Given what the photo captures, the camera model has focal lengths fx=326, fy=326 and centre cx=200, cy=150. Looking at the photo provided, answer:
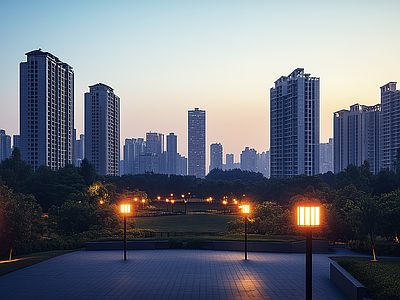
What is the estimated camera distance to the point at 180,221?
55.9 m

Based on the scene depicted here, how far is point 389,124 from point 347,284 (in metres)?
150

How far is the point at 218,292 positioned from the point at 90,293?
5.20m

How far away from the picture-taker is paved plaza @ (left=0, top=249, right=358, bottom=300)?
13.0 metres

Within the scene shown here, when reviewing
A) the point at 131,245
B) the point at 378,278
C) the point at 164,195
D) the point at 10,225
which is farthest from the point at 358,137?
the point at 378,278

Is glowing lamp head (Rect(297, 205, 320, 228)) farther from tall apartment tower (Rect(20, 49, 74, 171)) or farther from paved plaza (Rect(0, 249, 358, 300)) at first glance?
tall apartment tower (Rect(20, 49, 74, 171))

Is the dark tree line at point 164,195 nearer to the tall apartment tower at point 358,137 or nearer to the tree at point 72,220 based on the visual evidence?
the tree at point 72,220

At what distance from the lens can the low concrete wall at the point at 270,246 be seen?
25.3m

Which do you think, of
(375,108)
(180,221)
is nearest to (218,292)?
(180,221)

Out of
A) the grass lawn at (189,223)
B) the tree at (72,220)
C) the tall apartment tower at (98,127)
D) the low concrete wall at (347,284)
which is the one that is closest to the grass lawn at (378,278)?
the low concrete wall at (347,284)

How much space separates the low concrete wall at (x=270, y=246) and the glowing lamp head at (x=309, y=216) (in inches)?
689

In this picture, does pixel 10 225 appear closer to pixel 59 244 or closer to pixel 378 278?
pixel 59 244

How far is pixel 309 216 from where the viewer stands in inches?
352

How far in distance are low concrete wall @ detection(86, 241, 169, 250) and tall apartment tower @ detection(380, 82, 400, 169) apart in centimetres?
13737

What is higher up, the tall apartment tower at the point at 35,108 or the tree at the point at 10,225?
the tall apartment tower at the point at 35,108
